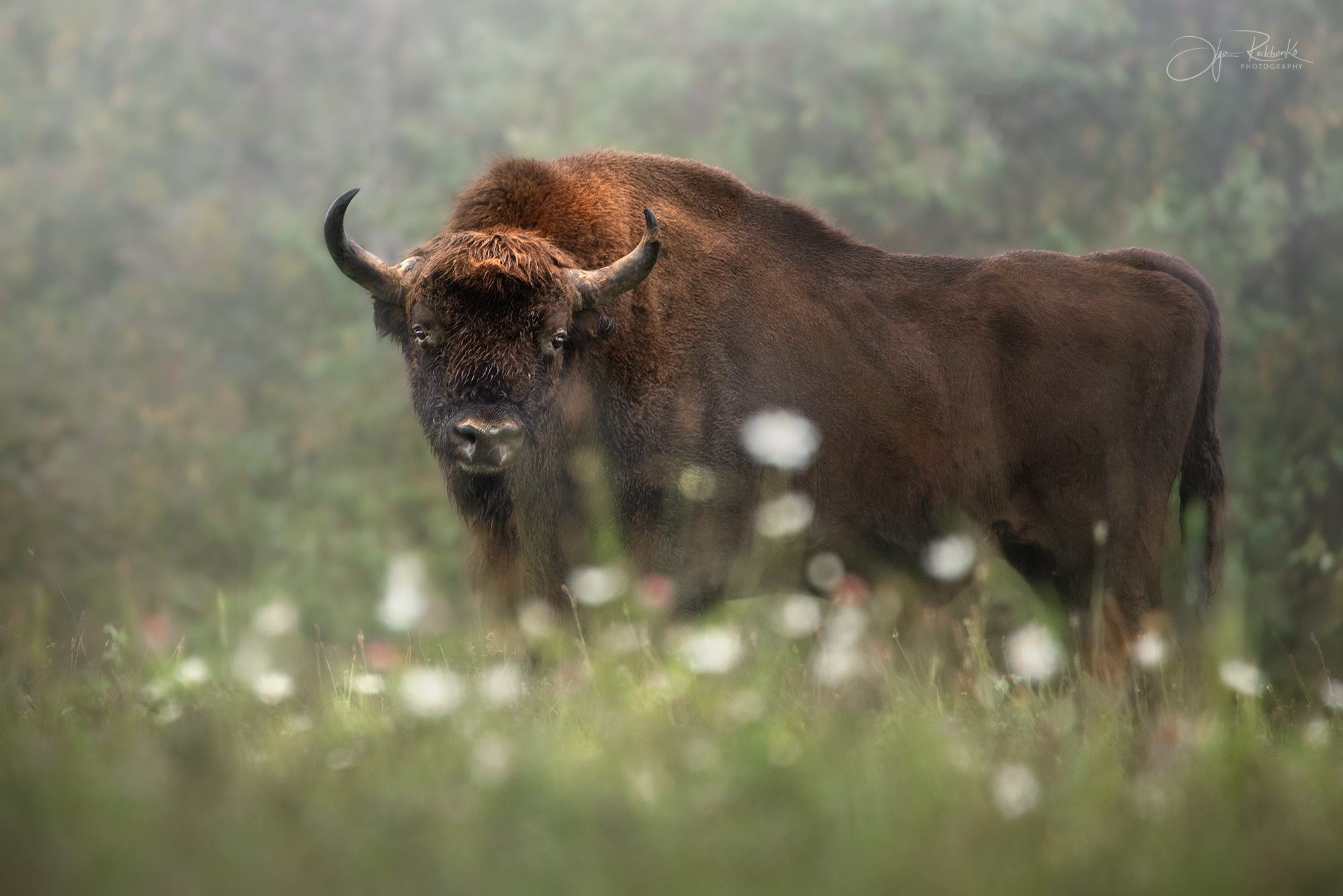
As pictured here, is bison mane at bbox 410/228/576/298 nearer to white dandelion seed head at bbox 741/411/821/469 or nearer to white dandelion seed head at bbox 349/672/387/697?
white dandelion seed head at bbox 741/411/821/469

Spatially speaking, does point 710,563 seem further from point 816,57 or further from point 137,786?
point 816,57

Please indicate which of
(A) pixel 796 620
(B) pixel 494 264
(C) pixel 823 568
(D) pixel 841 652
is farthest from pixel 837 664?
(B) pixel 494 264

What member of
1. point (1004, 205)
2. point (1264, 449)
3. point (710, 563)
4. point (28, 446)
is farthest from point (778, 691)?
point (28, 446)

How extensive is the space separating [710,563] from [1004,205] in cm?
841

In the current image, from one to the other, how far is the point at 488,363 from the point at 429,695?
1848mm

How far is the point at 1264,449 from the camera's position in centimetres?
1054

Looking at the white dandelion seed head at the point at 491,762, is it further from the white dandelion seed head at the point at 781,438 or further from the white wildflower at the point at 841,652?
the white dandelion seed head at the point at 781,438

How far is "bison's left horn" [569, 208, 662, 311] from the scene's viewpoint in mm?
4547

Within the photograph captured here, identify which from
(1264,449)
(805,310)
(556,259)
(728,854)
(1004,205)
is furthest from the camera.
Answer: (1004,205)

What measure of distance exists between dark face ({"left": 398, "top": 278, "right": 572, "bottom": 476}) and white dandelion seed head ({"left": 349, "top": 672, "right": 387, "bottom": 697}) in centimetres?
86

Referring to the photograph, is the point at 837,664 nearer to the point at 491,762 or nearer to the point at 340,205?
the point at 491,762

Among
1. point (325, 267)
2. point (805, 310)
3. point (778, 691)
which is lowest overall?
point (325, 267)

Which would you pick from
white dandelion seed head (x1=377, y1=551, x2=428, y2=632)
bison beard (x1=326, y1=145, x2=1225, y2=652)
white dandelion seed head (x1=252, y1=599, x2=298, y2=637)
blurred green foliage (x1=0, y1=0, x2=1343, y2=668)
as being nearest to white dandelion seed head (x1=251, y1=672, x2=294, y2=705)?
white dandelion seed head (x1=252, y1=599, x2=298, y2=637)

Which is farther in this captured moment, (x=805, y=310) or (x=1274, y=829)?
(x=805, y=310)
